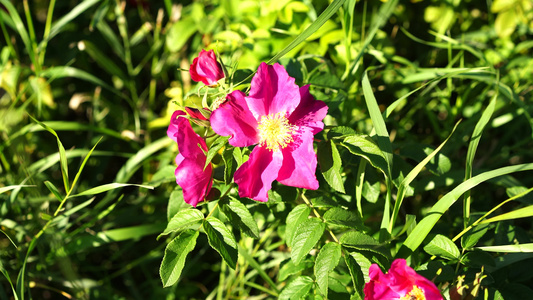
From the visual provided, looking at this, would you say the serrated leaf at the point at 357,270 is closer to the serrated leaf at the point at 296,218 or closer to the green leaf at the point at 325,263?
the green leaf at the point at 325,263

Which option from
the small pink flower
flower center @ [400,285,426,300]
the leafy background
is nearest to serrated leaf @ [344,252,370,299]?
the leafy background

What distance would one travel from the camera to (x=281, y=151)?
1.09 metres

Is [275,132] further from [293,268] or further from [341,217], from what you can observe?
[293,268]

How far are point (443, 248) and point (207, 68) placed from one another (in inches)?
27.1

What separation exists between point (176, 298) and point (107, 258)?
0.41 m

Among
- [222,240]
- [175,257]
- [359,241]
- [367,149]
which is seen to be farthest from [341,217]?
[175,257]

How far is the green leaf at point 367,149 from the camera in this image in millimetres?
998

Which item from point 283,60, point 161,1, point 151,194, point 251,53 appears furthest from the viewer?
point 161,1

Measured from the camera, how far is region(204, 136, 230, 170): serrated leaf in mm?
955

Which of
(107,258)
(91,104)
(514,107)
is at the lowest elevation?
(107,258)

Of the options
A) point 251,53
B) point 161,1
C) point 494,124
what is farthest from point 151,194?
point 494,124

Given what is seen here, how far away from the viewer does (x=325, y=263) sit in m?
0.99

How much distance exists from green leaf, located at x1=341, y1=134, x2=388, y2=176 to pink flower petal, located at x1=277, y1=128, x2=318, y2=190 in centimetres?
8

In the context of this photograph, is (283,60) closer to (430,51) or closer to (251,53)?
(251,53)
